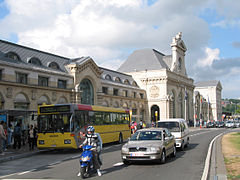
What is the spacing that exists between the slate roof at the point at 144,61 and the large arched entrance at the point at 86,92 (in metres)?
28.3

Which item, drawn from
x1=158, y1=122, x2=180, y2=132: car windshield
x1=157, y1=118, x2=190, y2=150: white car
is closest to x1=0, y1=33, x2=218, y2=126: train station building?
x1=158, y1=122, x2=180, y2=132: car windshield

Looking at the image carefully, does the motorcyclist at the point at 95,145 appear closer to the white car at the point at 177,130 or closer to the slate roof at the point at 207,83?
the white car at the point at 177,130

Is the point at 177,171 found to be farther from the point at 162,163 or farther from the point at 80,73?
the point at 80,73

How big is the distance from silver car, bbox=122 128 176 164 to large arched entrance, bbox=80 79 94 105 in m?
29.3

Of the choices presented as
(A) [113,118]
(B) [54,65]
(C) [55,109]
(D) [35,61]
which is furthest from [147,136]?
(B) [54,65]

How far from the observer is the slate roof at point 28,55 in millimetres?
33291

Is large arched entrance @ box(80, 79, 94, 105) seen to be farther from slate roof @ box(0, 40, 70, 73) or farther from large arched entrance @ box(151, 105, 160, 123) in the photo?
large arched entrance @ box(151, 105, 160, 123)

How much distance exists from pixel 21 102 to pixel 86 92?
1290 cm

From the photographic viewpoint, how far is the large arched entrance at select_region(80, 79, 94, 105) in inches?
1692

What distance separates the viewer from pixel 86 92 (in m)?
44.0

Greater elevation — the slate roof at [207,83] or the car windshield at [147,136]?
the slate roof at [207,83]

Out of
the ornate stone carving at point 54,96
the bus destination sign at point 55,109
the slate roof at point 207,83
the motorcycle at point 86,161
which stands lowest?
the motorcycle at point 86,161

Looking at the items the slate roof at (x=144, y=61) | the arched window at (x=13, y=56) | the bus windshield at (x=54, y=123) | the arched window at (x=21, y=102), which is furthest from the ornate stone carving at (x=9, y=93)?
the slate roof at (x=144, y=61)

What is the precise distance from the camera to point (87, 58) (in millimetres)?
43188
